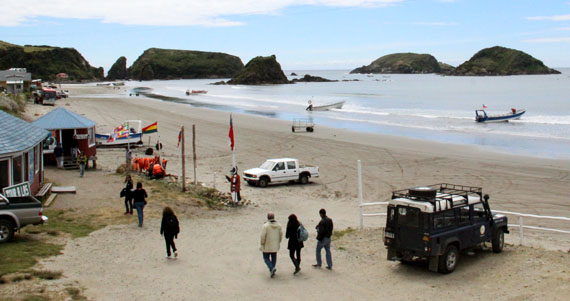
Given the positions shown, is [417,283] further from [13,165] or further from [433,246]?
[13,165]

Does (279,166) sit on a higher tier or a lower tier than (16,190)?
lower

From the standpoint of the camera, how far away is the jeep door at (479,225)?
509 inches

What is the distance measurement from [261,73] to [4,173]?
177986mm

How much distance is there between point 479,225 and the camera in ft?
42.7

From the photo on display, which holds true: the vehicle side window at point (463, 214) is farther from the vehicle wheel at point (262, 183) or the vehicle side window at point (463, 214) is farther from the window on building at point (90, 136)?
the window on building at point (90, 136)

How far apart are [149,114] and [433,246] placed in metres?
56.4

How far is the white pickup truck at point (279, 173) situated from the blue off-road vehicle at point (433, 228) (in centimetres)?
1415

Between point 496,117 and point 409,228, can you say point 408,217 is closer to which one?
point 409,228

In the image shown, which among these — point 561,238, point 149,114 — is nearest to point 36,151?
point 561,238

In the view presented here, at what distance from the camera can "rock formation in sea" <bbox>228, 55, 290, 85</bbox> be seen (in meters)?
190

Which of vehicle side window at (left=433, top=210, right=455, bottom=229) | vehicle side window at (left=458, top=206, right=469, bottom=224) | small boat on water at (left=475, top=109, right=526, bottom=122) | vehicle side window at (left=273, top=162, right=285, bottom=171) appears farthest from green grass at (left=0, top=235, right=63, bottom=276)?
small boat on water at (left=475, top=109, right=526, bottom=122)

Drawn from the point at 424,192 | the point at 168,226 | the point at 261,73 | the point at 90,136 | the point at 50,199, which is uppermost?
the point at 261,73

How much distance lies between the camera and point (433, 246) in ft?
38.5

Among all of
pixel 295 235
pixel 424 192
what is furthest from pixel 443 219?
pixel 295 235
